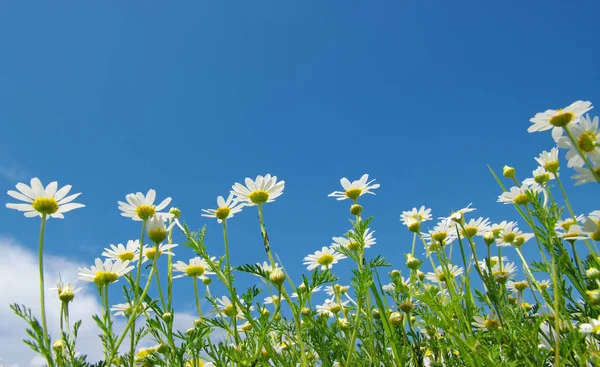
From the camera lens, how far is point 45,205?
2074mm

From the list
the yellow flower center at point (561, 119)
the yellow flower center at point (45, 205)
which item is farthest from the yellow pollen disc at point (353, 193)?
the yellow flower center at point (45, 205)

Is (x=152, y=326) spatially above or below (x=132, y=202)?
below

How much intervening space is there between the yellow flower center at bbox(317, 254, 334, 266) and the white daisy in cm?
192

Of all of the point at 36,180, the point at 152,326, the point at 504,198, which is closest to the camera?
the point at 36,180

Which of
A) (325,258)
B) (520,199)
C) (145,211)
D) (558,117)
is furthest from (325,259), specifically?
(558,117)

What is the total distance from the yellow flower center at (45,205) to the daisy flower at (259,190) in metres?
0.99

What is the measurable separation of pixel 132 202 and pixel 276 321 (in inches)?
41.0

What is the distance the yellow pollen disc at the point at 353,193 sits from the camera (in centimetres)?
330

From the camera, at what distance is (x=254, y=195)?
2762 mm

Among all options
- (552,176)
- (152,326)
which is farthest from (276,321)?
(552,176)

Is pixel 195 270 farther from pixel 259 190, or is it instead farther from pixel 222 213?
pixel 259 190

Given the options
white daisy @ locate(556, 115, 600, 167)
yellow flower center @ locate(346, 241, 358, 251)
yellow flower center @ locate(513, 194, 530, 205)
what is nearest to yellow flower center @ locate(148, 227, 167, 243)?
yellow flower center @ locate(346, 241, 358, 251)

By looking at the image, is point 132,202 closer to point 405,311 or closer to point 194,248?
point 194,248

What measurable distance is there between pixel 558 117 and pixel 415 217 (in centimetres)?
150
